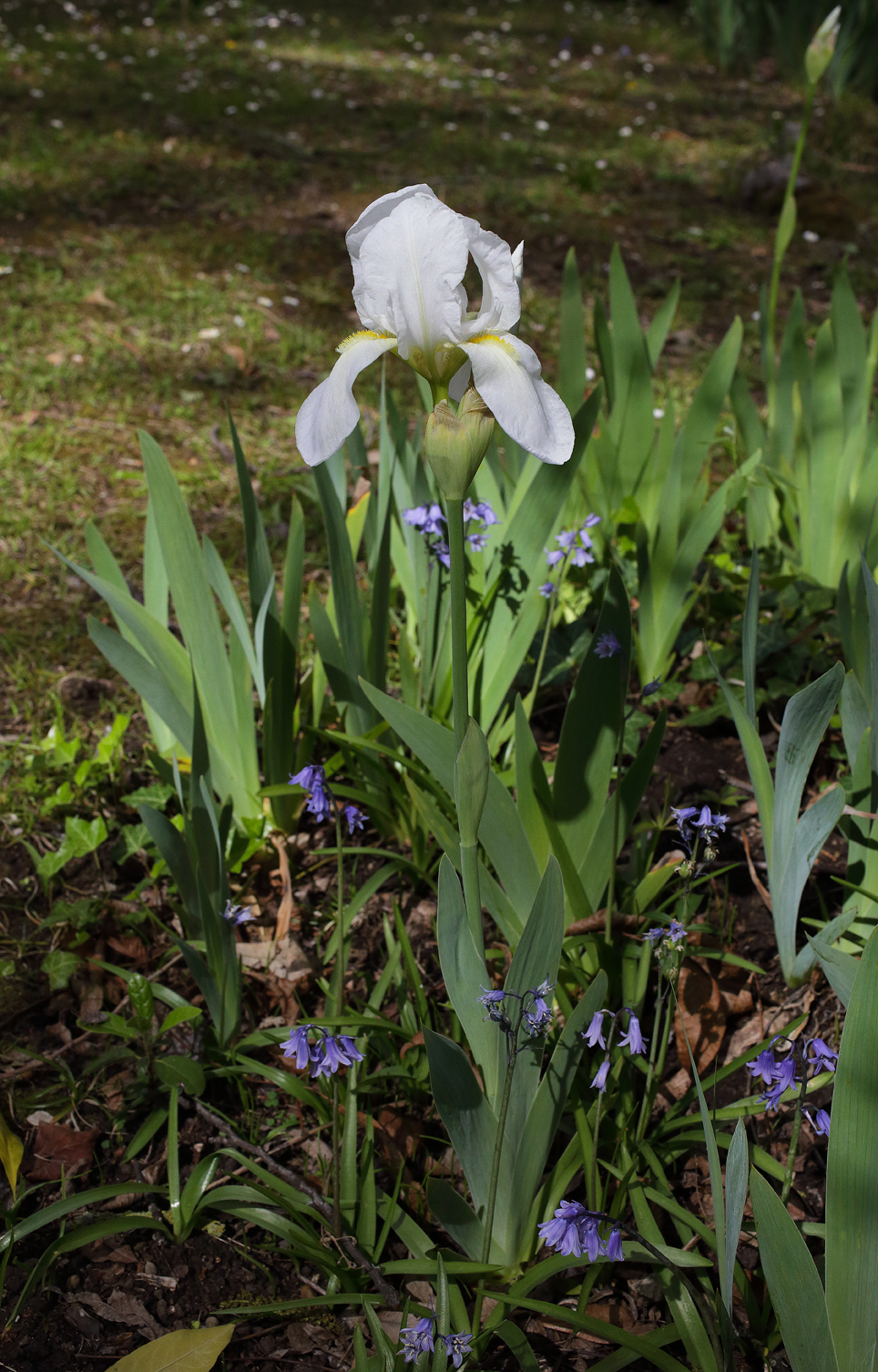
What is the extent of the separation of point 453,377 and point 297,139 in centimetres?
546

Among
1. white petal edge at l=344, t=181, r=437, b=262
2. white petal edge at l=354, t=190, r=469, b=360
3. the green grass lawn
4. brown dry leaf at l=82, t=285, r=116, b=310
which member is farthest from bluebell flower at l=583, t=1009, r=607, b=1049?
brown dry leaf at l=82, t=285, r=116, b=310

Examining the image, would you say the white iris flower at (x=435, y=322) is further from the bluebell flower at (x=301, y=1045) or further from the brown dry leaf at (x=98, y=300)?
the brown dry leaf at (x=98, y=300)

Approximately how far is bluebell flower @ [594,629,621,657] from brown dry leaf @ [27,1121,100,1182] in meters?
0.97

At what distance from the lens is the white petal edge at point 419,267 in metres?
0.82

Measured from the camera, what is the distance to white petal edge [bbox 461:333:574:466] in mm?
809

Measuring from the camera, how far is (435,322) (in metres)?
0.84

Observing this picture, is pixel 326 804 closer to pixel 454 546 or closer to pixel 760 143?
pixel 454 546

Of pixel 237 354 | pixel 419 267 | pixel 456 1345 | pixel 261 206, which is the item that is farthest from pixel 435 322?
pixel 261 206

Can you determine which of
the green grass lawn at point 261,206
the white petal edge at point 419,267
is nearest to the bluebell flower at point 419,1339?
the white petal edge at point 419,267

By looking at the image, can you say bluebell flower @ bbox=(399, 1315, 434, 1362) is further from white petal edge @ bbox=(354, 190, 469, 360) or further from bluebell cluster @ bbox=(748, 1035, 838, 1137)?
white petal edge @ bbox=(354, 190, 469, 360)

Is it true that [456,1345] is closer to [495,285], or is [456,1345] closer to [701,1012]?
[701,1012]

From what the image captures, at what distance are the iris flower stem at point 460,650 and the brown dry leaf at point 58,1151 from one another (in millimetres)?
696

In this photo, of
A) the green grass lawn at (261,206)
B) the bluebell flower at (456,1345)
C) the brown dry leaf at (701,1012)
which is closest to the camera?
the bluebell flower at (456,1345)

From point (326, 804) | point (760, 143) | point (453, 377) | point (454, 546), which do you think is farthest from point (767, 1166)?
point (760, 143)
